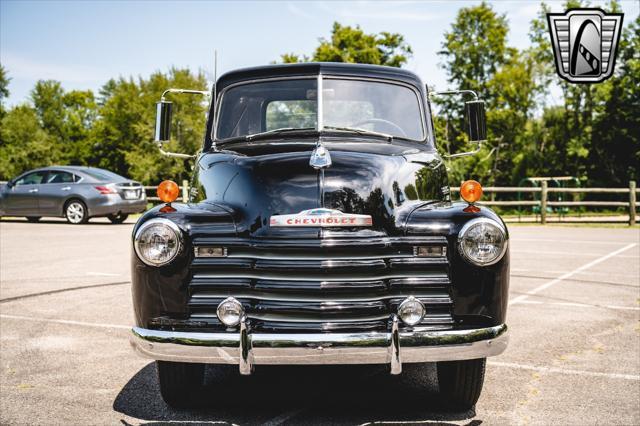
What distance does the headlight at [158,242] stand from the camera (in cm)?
360

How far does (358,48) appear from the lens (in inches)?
1757

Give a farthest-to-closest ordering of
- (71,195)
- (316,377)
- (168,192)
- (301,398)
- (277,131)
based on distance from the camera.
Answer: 1. (71,195)
2. (277,131)
3. (316,377)
4. (301,398)
5. (168,192)

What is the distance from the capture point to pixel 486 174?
150 ft

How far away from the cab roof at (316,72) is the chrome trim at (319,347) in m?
2.52

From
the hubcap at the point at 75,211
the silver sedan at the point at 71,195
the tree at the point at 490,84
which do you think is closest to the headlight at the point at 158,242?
the silver sedan at the point at 71,195

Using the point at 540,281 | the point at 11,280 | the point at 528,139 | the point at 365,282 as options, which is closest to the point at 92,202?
the point at 11,280

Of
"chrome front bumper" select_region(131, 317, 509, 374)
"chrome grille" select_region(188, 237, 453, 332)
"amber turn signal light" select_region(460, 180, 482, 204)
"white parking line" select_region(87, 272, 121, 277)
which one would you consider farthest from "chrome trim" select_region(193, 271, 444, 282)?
"white parking line" select_region(87, 272, 121, 277)

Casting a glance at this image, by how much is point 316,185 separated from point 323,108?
1.26 m

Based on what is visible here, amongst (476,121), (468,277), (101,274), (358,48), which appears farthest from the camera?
(358,48)

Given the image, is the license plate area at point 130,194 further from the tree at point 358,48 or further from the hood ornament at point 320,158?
the tree at point 358,48

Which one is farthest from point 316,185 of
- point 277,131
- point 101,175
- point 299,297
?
point 101,175

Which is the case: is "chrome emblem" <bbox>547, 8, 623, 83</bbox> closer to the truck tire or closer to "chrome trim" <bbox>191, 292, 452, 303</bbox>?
the truck tire

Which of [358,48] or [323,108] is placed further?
[358,48]

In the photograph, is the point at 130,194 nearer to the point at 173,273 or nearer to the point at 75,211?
the point at 75,211
